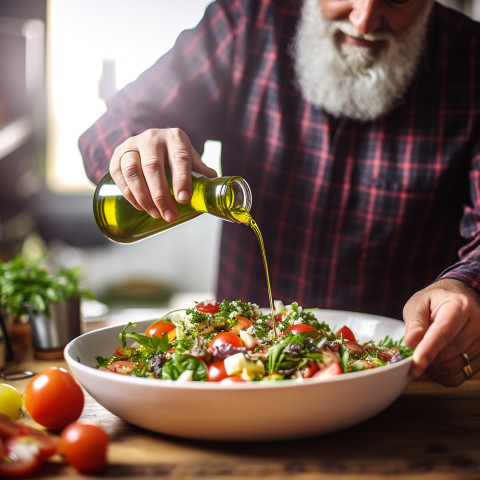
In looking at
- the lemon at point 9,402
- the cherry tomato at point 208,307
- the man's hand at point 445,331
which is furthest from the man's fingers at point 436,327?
the lemon at point 9,402

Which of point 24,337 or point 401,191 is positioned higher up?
point 401,191

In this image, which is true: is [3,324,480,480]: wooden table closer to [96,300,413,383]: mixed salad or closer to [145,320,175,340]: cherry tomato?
[96,300,413,383]: mixed salad

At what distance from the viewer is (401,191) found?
6.59ft

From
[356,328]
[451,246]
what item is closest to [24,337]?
[356,328]

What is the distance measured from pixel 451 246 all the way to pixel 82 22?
15.7 ft

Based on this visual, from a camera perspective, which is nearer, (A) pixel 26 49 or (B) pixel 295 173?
(B) pixel 295 173

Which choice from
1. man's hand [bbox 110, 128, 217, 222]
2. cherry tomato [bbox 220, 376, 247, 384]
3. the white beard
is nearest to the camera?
cherry tomato [bbox 220, 376, 247, 384]

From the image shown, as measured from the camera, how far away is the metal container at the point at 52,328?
161 centimetres

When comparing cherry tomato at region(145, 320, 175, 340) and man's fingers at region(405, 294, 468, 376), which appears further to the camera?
cherry tomato at region(145, 320, 175, 340)

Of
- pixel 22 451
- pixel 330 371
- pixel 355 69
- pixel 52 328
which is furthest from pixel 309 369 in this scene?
pixel 355 69

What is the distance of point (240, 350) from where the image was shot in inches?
42.0

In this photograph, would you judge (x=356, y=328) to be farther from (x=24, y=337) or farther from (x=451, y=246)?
(x=24, y=337)

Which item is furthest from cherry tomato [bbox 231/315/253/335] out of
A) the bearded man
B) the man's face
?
the man's face

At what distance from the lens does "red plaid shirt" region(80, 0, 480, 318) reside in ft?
6.59
